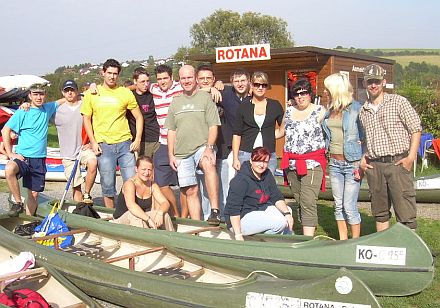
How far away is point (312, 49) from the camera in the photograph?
13578mm

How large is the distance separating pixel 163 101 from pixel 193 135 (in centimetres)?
89

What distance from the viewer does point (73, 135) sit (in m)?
7.55

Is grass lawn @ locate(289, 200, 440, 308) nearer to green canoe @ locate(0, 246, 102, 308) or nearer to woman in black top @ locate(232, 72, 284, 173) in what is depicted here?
woman in black top @ locate(232, 72, 284, 173)

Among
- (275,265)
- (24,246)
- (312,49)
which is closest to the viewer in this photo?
(275,265)

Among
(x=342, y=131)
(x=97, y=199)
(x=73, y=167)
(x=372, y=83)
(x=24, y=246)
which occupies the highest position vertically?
(x=372, y=83)

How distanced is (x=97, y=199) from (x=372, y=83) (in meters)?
6.95

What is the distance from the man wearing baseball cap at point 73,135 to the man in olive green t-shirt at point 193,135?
146 cm

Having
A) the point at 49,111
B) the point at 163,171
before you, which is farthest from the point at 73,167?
the point at 163,171

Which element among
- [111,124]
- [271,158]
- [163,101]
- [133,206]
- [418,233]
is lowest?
[418,233]

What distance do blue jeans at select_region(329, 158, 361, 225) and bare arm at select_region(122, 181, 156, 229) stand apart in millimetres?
2064

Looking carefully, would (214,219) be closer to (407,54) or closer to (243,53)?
(243,53)

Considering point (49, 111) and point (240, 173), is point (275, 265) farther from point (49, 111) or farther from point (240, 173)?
point (49, 111)

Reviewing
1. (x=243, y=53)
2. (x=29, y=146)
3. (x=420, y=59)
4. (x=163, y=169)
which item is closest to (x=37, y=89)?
(x=29, y=146)

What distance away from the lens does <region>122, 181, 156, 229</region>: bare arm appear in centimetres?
588
